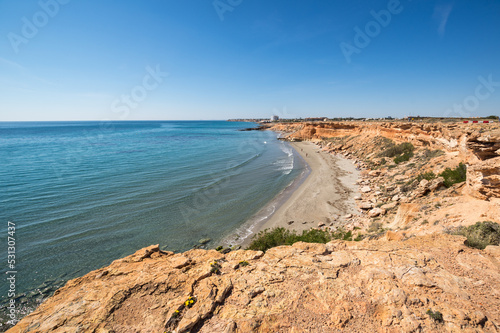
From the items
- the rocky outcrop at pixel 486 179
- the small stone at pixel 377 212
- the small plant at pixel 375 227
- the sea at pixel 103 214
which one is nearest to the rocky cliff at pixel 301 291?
the rocky outcrop at pixel 486 179

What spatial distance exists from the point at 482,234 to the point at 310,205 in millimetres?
10784

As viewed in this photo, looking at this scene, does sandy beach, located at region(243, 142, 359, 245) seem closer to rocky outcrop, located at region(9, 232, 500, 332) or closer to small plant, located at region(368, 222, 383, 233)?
small plant, located at region(368, 222, 383, 233)

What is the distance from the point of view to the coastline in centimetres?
1404

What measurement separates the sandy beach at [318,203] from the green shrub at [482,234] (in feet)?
24.2

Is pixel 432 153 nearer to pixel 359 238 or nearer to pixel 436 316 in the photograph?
pixel 359 238

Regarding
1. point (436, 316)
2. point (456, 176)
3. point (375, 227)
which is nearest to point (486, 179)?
point (456, 176)

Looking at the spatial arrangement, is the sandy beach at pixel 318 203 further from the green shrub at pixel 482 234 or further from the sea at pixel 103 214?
the green shrub at pixel 482 234

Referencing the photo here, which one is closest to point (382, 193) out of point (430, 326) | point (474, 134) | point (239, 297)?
point (474, 134)

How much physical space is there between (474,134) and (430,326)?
10.1 meters

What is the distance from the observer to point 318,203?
56.6 feet

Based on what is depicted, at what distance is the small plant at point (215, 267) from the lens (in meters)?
6.11

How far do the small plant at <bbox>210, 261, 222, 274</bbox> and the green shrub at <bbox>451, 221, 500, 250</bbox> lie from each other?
7.99m

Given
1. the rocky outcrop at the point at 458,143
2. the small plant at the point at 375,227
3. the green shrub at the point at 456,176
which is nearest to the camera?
the rocky outcrop at the point at 458,143

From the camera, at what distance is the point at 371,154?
33.5 metres
